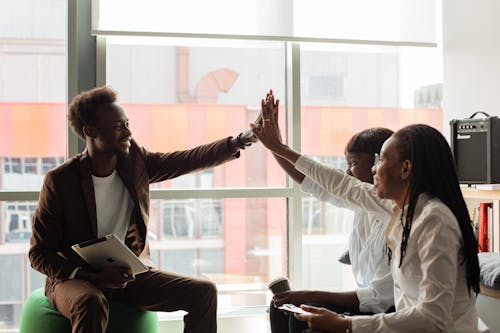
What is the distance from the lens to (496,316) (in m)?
2.44

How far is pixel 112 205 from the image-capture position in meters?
2.85

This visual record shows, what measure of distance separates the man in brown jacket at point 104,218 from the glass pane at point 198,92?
62 cm

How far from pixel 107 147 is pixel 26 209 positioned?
865 millimetres

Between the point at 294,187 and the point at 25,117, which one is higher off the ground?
the point at 25,117

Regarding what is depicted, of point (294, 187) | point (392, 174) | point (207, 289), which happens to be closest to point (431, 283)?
point (392, 174)

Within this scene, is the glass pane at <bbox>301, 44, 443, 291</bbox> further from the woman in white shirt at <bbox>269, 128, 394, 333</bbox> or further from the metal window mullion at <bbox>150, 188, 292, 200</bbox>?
the woman in white shirt at <bbox>269, 128, 394, 333</bbox>

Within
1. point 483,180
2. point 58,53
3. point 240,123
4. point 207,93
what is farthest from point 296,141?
point 58,53

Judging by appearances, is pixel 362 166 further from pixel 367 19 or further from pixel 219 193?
pixel 367 19

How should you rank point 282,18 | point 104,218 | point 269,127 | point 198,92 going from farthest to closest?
point 198,92 → point 282,18 → point 104,218 → point 269,127

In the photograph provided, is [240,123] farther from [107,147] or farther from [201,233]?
[107,147]

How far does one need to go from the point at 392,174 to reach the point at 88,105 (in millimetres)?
1555

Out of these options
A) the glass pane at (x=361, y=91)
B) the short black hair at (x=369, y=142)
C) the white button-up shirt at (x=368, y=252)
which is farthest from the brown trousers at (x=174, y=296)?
the glass pane at (x=361, y=91)

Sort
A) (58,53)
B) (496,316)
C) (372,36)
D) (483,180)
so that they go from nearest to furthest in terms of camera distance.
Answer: (496,316)
(483,180)
(58,53)
(372,36)

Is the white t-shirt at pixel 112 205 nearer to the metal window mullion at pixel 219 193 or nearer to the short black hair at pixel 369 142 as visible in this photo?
the metal window mullion at pixel 219 193
